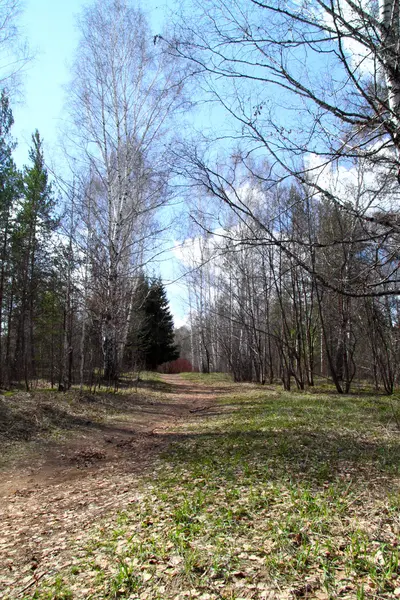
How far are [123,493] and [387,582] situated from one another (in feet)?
8.89

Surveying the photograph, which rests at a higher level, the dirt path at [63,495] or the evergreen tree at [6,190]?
the evergreen tree at [6,190]

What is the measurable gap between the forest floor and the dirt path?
0.02m

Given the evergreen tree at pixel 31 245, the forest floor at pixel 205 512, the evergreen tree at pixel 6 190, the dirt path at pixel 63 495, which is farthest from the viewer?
the evergreen tree at pixel 31 245

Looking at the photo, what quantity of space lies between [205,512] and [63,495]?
1943 millimetres

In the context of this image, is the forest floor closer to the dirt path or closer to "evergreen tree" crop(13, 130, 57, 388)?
the dirt path

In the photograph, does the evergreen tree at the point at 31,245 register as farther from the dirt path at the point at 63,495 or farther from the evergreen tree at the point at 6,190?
the dirt path at the point at 63,495

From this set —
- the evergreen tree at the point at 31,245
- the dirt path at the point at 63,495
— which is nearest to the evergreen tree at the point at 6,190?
the evergreen tree at the point at 31,245

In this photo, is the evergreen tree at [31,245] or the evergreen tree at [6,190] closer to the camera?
the evergreen tree at [6,190]

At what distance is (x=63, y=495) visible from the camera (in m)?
4.32

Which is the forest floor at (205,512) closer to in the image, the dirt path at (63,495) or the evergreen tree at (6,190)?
the dirt path at (63,495)

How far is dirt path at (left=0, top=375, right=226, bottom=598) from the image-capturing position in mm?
2920

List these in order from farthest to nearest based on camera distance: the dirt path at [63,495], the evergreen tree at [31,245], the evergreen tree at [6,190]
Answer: the evergreen tree at [31,245] < the evergreen tree at [6,190] < the dirt path at [63,495]

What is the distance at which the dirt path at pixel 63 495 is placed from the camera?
2920mm

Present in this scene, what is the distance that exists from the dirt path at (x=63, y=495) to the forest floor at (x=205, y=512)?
0.05 feet
